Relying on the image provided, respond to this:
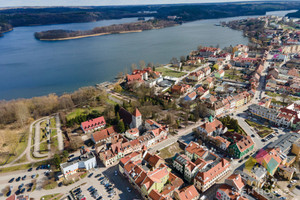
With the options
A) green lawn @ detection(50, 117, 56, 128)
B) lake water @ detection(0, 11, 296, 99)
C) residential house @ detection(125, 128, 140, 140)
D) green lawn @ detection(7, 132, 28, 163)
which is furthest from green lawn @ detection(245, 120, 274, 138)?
lake water @ detection(0, 11, 296, 99)

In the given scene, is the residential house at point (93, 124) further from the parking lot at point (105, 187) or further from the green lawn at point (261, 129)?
the green lawn at point (261, 129)

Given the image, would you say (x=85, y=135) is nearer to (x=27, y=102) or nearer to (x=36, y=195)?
(x=36, y=195)

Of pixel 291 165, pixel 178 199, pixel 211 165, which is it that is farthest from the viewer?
pixel 291 165

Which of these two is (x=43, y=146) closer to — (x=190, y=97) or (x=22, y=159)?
(x=22, y=159)

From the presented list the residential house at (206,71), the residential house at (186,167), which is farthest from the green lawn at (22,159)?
the residential house at (206,71)

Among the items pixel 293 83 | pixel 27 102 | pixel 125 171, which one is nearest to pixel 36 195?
pixel 125 171
